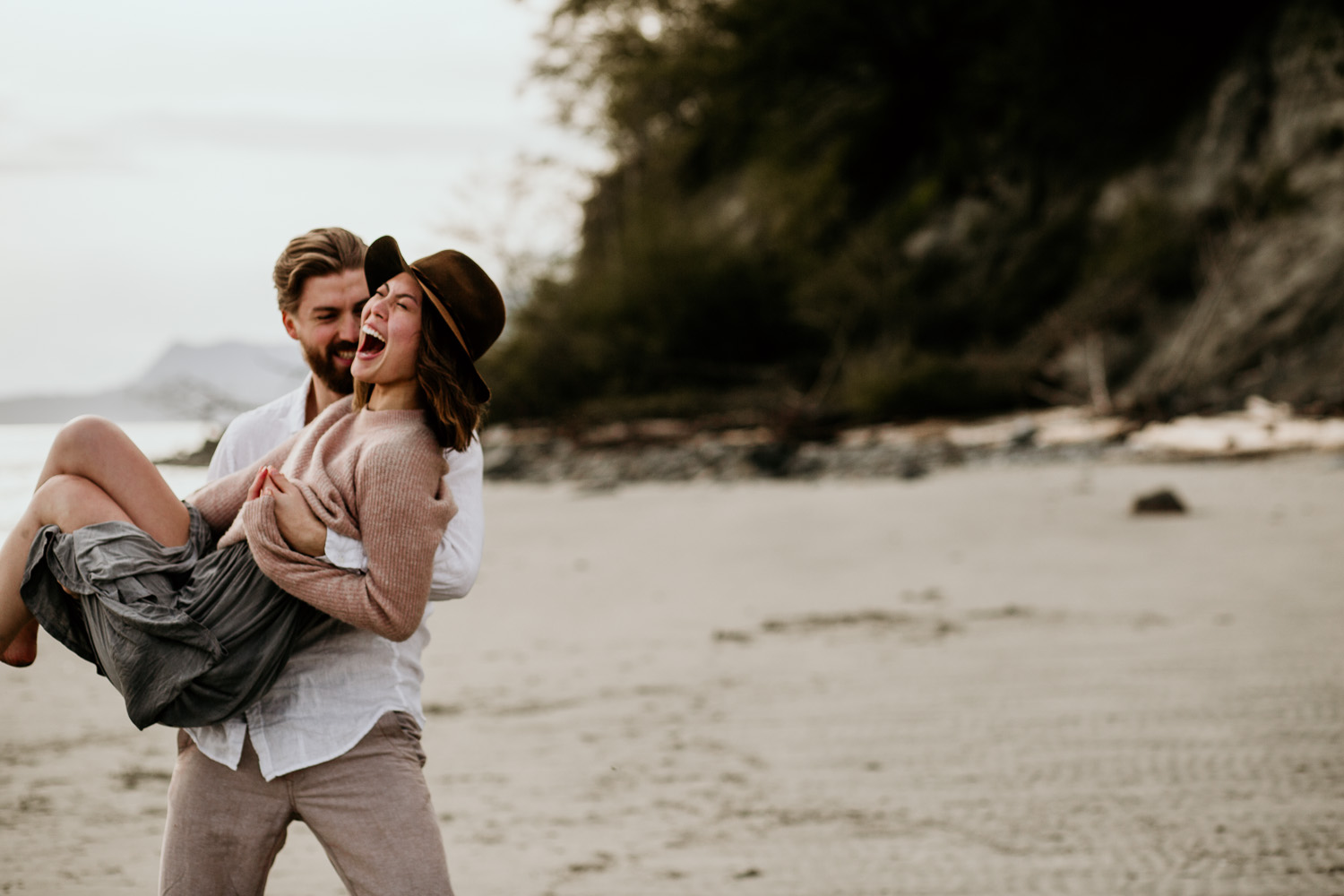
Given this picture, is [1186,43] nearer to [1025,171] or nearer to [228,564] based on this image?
[1025,171]

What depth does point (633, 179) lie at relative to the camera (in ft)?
95.3

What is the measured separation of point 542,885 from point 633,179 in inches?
1062

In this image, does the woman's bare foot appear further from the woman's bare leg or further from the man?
the man

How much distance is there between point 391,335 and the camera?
6.63 feet

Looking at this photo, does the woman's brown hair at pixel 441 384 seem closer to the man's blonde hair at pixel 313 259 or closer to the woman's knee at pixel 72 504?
the man's blonde hair at pixel 313 259

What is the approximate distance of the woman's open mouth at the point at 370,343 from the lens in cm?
203

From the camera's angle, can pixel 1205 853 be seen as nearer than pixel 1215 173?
Yes

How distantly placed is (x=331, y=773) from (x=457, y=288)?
89cm

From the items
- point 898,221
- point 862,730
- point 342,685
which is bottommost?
point 862,730

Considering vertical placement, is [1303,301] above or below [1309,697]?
above

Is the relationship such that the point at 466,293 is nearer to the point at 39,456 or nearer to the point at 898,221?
the point at 39,456

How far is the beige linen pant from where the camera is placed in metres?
2.00

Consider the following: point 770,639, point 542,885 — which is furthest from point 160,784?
point 770,639

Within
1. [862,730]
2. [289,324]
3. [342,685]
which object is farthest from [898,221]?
[342,685]
